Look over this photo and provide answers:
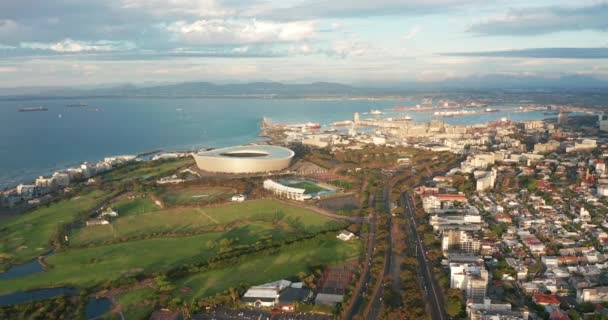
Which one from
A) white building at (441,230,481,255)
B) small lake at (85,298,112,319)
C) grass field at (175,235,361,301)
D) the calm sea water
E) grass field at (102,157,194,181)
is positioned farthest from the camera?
the calm sea water

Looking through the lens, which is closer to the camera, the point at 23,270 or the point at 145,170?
the point at 23,270

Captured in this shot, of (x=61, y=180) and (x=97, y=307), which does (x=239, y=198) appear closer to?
(x=97, y=307)

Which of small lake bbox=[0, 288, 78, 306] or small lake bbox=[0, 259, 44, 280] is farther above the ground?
small lake bbox=[0, 259, 44, 280]

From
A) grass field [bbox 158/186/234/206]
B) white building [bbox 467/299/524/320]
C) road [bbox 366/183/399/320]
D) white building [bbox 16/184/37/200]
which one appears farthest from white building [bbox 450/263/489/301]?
white building [bbox 16/184/37/200]

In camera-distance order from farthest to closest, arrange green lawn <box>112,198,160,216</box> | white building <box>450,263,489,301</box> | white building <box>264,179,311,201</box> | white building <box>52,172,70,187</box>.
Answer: white building <box>52,172,70,187</box> < white building <box>264,179,311,201</box> < green lawn <box>112,198,160,216</box> < white building <box>450,263,489,301</box>

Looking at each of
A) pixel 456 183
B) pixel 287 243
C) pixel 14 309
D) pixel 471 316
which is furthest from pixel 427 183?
pixel 14 309

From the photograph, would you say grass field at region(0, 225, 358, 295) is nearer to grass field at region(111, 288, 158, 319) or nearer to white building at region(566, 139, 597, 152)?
grass field at region(111, 288, 158, 319)

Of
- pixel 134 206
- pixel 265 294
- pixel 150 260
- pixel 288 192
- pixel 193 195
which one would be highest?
pixel 288 192

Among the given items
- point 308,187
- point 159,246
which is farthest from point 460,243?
point 308,187

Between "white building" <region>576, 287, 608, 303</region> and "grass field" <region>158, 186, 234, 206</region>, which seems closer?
"white building" <region>576, 287, 608, 303</region>
